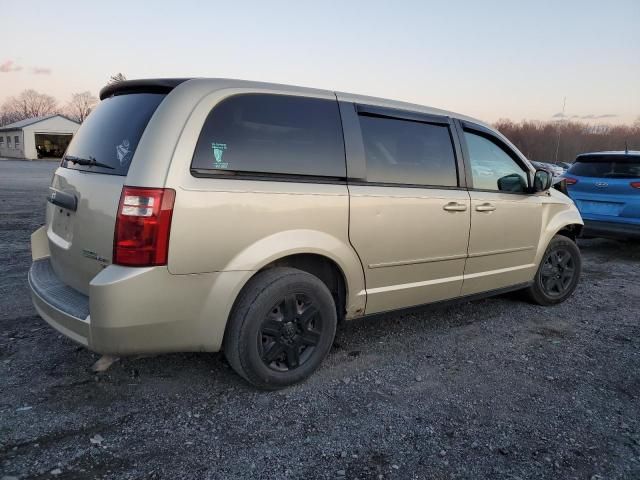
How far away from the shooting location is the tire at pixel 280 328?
A: 2.77 meters

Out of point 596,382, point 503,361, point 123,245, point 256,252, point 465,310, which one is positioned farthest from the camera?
point 465,310

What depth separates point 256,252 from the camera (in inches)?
108

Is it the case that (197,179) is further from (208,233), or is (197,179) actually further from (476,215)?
(476,215)

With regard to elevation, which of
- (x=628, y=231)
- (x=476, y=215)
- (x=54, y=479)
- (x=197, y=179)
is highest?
(x=197, y=179)

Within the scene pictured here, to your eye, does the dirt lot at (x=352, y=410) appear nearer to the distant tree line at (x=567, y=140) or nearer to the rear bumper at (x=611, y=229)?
the rear bumper at (x=611, y=229)

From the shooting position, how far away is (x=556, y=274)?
488 cm

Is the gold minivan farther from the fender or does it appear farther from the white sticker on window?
the fender

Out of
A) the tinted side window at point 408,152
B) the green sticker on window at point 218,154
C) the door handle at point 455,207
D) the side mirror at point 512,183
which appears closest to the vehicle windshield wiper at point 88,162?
the green sticker on window at point 218,154

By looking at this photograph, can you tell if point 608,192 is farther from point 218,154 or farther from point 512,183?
point 218,154

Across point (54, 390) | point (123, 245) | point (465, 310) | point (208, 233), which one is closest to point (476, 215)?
point (465, 310)

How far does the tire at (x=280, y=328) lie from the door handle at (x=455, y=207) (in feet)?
4.03

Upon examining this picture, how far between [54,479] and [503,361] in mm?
2933

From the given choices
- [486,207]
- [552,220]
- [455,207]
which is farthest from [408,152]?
[552,220]

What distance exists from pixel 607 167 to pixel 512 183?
4.18 meters
